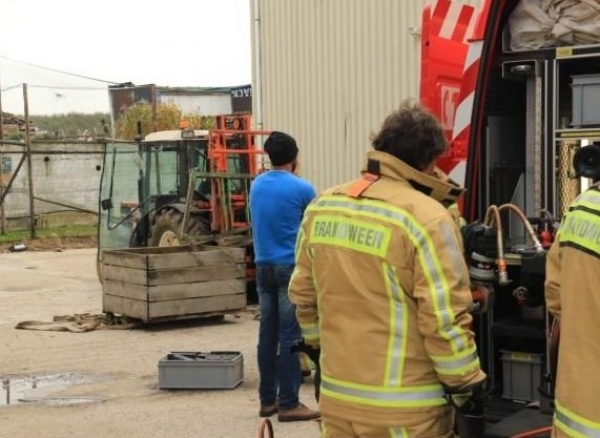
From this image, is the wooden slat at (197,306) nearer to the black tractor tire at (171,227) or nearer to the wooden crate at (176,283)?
the wooden crate at (176,283)

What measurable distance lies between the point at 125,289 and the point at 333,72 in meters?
3.77

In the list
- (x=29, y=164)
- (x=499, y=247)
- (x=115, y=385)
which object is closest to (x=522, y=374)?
(x=499, y=247)

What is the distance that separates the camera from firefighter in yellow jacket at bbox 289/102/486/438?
130 inches

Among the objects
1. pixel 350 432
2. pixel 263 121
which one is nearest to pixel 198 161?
pixel 263 121

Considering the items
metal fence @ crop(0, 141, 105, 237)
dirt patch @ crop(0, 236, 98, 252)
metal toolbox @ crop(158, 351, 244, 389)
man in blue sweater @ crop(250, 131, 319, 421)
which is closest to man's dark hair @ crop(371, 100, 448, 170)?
man in blue sweater @ crop(250, 131, 319, 421)

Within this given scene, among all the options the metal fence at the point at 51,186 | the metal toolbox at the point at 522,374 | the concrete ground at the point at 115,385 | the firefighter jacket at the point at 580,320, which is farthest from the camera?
the metal fence at the point at 51,186

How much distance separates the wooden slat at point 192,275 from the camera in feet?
33.9

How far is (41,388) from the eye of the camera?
318 inches

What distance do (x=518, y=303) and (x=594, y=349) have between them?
1810mm

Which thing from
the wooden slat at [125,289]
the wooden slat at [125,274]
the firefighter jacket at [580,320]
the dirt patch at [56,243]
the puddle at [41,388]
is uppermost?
the firefighter jacket at [580,320]

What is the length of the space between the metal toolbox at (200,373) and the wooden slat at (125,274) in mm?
2736

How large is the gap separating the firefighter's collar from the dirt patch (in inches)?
769

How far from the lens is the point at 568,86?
16.0 feet

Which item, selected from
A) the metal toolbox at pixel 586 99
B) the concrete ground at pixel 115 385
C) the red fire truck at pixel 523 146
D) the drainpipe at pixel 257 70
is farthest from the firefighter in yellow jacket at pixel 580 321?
the drainpipe at pixel 257 70
